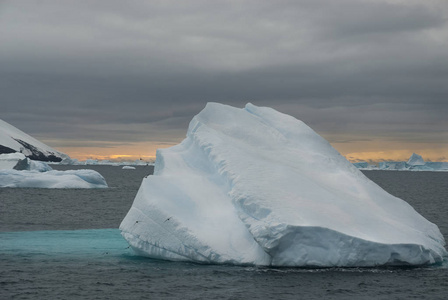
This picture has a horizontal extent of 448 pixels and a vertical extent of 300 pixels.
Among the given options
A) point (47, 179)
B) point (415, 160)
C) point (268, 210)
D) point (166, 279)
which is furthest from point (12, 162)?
point (415, 160)

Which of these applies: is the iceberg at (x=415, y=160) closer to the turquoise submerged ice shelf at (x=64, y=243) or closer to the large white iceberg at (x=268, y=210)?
the large white iceberg at (x=268, y=210)

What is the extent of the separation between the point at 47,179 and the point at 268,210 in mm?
53291

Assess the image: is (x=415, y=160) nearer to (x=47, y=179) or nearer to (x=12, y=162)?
(x=12, y=162)

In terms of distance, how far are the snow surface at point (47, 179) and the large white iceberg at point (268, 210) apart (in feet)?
149

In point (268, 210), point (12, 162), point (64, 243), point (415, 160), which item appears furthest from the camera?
point (415, 160)

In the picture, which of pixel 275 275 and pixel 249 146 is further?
pixel 249 146

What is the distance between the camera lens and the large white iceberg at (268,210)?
17.7m

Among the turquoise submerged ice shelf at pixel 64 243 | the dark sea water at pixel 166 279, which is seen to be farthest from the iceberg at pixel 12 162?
the dark sea water at pixel 166 279

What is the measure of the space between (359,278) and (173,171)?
8.76 meters

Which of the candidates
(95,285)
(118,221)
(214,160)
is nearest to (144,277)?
(95,285)

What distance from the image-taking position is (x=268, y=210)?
17891 mm

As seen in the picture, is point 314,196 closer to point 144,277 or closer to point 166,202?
point 166,202

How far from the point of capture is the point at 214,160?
21609 mm

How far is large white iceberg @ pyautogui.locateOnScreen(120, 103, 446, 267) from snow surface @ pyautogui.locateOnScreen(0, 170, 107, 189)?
149ft
